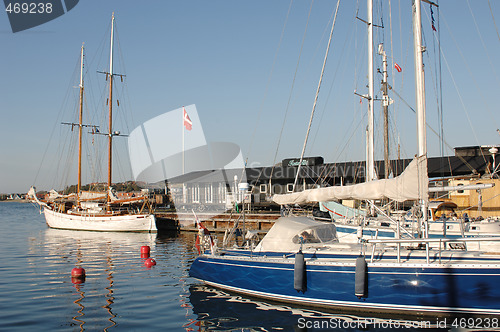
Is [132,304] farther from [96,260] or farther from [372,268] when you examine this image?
[96,260]

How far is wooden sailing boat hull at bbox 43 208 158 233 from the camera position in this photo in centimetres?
4028

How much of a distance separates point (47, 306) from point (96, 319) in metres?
2.55

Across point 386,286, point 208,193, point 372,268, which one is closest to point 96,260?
point 372,268

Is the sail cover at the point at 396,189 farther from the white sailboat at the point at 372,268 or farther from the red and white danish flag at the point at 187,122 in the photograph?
the red and white danish flag at the point at 187,122

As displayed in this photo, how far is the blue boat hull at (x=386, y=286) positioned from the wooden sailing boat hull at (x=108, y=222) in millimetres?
27491

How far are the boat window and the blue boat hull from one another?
65.5 inches

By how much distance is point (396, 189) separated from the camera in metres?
12.8

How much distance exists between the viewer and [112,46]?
2002 inches

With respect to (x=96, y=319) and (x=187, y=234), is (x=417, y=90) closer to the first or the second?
(x=96, y=319)

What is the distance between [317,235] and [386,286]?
387 cm

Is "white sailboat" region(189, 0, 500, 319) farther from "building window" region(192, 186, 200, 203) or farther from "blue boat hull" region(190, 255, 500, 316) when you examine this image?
"building window" region(192, 186, 200, 203)

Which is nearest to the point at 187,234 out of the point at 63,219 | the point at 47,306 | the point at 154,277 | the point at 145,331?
the point at 63,219

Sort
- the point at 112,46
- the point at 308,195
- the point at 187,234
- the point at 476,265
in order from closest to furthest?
A: 1. the point at 476,265
2. the point at 308,195
3. the point at 187,234
4. the point at 112,46

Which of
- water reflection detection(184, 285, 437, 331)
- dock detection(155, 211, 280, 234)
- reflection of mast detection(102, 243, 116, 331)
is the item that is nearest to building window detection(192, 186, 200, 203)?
dock detection(155, 211, 280, 234)
